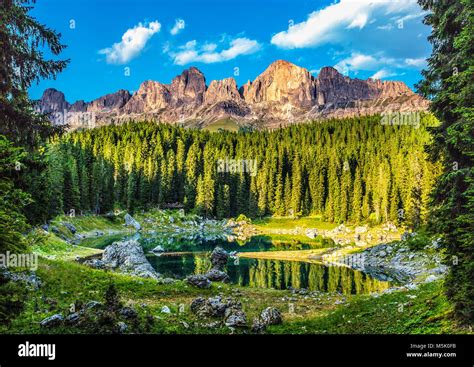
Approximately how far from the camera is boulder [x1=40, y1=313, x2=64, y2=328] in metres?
13.1

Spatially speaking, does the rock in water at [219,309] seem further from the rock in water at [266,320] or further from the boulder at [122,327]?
the boulder at [122,327]

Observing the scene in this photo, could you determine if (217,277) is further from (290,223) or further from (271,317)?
(290,223)

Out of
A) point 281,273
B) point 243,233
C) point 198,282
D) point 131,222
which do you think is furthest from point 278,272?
point 131,222

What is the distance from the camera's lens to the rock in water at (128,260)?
3012 cm

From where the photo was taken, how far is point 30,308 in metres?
15.2

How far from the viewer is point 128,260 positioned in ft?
103

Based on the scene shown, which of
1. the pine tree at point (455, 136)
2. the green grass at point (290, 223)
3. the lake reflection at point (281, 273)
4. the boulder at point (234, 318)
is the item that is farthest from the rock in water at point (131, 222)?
the pine tree at point (455, 136)

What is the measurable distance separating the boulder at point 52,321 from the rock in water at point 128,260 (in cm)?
1559

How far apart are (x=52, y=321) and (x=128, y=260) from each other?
1840 centimetres

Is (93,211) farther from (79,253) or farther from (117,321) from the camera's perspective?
(117,321)

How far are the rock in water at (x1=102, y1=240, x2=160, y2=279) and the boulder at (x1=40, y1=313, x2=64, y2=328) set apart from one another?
15595mm

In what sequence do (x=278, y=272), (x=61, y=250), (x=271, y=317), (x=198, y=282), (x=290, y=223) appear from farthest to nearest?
(x=290, y=223), (x=61, y=250), (x=278, y=272), (x=198, y=282), (x=271, y=317)
